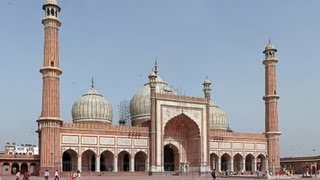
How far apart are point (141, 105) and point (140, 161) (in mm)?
6011

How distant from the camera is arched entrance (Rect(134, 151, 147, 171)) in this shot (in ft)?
138

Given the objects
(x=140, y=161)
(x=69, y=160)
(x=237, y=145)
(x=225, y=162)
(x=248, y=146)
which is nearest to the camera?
(x=69, y=160)

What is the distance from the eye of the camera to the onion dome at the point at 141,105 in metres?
46.1

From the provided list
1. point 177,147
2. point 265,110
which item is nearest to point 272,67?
point 265,110

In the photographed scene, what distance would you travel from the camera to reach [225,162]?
1895 inches

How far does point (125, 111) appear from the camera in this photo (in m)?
50.7

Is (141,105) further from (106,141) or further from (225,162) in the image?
(225,162)

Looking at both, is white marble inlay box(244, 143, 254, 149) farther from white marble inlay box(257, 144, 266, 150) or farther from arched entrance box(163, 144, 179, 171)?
arched entrance box(163, 144, 179, 171)

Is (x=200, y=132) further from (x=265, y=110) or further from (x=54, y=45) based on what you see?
(x=54, y=45)

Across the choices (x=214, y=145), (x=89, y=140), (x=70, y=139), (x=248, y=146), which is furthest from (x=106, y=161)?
(x=248, y=146)

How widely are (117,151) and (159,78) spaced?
12591 millimetres

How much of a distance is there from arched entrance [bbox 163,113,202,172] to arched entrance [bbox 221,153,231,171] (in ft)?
13.2

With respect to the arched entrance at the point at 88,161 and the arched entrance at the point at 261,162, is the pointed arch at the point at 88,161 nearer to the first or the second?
the arched entrance at the point at 88,161

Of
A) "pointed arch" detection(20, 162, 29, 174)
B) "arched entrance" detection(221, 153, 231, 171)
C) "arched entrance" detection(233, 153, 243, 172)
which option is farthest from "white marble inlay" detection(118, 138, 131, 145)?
"arched entrance" detection(233, 153, 243, 172)
